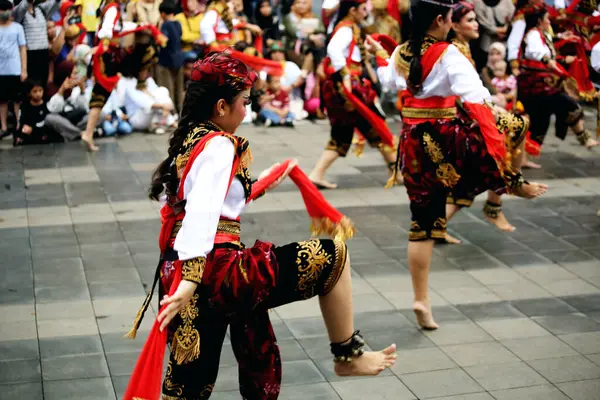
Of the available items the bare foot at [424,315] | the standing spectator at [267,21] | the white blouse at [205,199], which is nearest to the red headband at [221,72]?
the white blouse at [205,199]

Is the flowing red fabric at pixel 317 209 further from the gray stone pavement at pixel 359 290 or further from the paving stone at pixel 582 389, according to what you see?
the paving stone at pixel 582 389

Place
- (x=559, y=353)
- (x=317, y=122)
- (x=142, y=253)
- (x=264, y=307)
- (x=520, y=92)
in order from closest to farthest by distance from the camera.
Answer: (x=264, y=307)
(x=559, y=353)
(x=142, y=253)
(x=520, y=92)
(x=317, y=122)

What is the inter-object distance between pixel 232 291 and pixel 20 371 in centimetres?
188

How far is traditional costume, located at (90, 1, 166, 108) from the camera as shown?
1058 centimetres

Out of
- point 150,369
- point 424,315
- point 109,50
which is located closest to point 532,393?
point 424,315

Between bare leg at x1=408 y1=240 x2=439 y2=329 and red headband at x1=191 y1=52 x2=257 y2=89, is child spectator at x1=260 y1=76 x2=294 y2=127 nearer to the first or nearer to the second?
bare leg at x1=408 y1=240 x2=439 y2=329

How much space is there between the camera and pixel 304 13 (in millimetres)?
14102

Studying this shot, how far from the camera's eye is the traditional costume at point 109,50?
34.7 feet

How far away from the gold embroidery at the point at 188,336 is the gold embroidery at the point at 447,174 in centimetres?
215

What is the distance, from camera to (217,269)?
3.49 metres

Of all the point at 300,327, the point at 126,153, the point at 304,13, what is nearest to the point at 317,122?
the point at 304,13

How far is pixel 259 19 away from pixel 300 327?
9942mm

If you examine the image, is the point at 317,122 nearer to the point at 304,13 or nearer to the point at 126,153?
the point at 304,13

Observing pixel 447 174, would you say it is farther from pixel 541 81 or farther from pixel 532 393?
pixel 541 81
